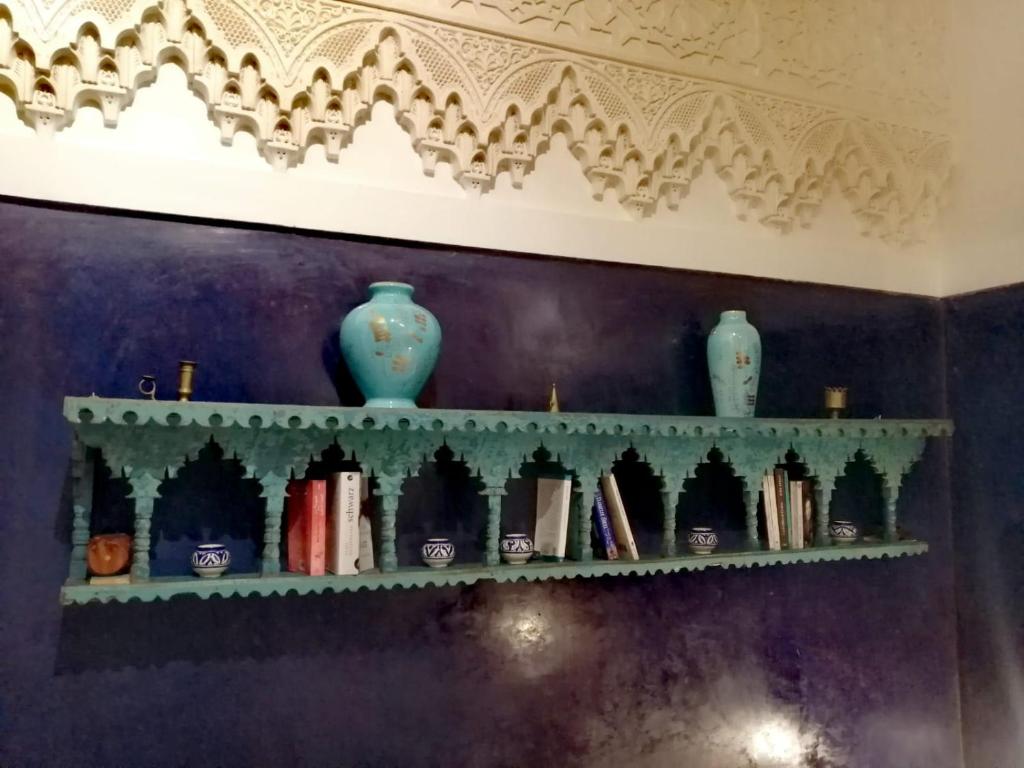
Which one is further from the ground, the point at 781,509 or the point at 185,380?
the point at 185,380

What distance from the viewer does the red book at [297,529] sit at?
1698mm

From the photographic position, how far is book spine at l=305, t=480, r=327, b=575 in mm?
1659

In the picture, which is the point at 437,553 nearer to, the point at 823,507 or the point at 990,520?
the point at 823,507

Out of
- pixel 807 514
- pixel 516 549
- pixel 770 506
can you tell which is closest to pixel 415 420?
pixel 516 549

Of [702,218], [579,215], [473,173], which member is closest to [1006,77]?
[702,218]

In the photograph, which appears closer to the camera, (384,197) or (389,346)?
(389,346)

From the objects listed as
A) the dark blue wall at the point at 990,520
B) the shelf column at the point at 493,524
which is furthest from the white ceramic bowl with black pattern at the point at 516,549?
the dark blue wall at the point at 990,520

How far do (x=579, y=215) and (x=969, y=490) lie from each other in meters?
1.59

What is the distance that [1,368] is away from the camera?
1.62 metres

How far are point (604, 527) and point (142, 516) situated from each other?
42.5 inches

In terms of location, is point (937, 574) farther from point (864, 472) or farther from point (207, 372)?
point (207, 372)

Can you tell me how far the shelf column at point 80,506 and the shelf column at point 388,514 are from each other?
61 cm

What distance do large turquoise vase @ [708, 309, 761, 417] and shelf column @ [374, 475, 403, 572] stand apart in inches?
36.9

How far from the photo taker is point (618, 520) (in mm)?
1950
